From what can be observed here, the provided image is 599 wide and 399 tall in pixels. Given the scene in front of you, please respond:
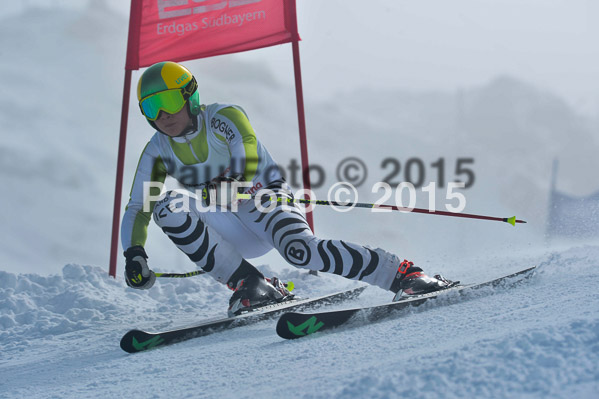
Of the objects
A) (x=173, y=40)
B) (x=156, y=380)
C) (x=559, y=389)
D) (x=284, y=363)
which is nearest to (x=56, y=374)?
(x=156, y=380)

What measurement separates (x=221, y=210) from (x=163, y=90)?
838 millimetres

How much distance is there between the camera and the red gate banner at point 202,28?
5203 millimetres

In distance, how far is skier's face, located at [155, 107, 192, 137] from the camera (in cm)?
324

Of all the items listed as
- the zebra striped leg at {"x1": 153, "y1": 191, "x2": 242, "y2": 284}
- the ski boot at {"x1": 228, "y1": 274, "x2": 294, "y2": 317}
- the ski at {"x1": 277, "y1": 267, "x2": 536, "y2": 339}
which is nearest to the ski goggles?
the zebra striped leg at {"x1": 153, "y1": 191, "x2": 242, "y2": 284}

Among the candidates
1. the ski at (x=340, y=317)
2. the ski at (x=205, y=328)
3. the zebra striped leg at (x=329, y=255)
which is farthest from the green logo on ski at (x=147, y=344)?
the zebra striped leg at (x=329, y=255)

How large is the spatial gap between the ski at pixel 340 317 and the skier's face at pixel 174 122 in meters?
1.37

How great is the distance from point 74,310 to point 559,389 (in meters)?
3.71

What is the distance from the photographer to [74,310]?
4262 millimetres

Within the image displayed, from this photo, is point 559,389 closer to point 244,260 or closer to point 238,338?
point 238,338

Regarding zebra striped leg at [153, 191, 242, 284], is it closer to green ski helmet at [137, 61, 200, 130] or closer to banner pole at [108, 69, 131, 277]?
green ski helmet at [137, 61, 200, 130]

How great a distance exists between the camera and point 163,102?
3.19 m

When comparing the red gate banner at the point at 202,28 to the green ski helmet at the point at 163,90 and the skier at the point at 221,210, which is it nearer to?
the skier at the point at 221,210

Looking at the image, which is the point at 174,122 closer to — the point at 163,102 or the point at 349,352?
the point at 163,102

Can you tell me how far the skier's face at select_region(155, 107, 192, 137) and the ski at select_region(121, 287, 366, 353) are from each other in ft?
3.64
